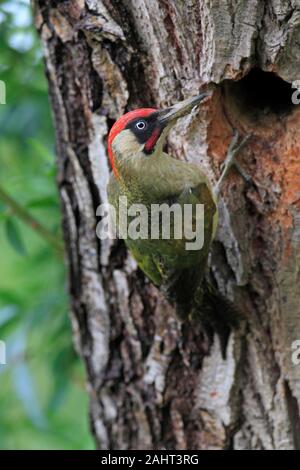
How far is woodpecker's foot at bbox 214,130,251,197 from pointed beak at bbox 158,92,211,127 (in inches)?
8.6

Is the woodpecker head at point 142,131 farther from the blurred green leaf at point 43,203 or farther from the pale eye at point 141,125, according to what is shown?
the blurred green leaf at point 43,203

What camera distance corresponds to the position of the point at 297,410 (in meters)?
2.72

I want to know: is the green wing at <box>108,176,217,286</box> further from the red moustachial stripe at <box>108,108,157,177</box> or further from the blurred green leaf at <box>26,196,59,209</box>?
the blurred green leaf at <box>26,196,59,209</box>

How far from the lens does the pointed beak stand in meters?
2.33

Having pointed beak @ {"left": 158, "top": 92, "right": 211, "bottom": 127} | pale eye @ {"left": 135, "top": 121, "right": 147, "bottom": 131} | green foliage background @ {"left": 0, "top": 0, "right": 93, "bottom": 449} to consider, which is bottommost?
green foliage background @ {"left": 0, "top": 0, "right": 93, "bottom": 449}

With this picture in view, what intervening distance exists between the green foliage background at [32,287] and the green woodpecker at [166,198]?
668 mm

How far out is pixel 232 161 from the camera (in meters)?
2.50

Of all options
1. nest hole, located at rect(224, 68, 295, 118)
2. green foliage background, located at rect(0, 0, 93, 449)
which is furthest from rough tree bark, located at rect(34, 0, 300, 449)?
green foliage background, located at rect(0, 0, 93, 449)

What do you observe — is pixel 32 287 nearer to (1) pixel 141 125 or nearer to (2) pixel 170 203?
(2) pixel 170 203

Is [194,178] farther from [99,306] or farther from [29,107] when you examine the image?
[29,107]

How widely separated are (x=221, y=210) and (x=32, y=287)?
1.25m

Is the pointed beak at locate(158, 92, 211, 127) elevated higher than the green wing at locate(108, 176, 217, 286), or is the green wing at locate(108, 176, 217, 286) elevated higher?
the pointed beak at locate(158, 92, 211, 127)

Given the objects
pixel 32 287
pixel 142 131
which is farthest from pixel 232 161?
pixel 32 287
